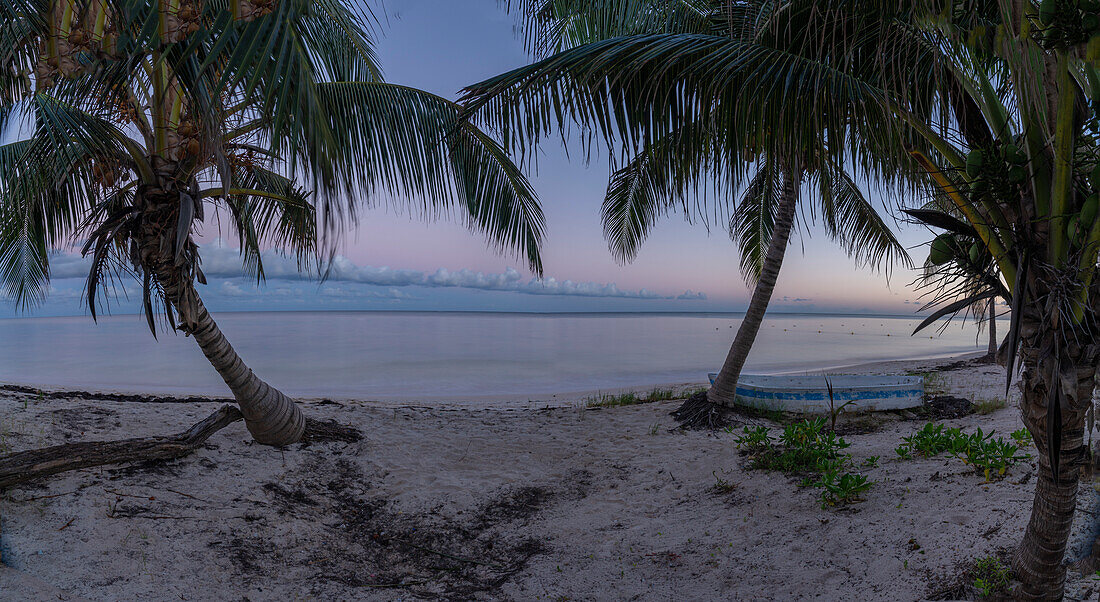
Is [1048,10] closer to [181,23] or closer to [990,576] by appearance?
[990,576]

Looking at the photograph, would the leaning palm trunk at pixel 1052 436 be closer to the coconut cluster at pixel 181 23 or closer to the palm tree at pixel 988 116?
the palm tree at pixel 988 116

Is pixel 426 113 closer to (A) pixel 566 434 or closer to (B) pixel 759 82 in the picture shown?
(B) pixel 759 82

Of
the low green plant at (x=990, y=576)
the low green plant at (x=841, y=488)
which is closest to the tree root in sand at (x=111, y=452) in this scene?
the low green plant at (x=841, y=488)

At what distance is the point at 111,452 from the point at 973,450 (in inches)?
235

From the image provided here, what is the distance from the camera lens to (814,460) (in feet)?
13.8

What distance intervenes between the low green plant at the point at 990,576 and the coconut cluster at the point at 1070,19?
2.14 metres

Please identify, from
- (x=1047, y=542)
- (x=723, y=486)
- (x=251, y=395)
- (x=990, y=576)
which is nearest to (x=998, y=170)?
(x=1047, y=542)

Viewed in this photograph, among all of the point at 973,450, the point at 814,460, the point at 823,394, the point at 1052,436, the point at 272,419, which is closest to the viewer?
the point at 1052,436

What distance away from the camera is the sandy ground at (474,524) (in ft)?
9.41

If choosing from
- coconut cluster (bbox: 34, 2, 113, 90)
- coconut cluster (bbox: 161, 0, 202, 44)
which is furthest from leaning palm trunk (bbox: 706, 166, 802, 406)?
coconut cluster (bbox: 34, 2, 113, 90)

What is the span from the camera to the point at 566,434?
20.8 feet

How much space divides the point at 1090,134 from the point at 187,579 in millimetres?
4582

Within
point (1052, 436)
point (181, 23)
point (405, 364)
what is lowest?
point (405, 364)

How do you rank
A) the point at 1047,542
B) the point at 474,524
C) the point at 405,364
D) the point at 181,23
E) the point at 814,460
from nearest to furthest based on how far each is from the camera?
1. the point at 1047,542
2. the point at 181,23
3. the point at 474,524
4. the point at 814,460
5. the point at 405,364
